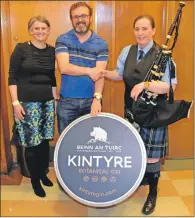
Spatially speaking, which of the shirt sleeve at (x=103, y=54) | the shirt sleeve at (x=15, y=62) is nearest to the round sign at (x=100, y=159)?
the shirt sleeve at (x=103, y=54)

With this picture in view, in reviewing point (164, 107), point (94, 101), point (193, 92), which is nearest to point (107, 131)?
point (94, 101)

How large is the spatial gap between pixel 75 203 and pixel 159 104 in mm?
904

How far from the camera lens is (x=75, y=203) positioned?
215cm

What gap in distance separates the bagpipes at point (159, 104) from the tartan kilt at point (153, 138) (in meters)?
0.08

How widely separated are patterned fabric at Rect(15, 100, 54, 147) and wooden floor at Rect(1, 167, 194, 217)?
0.79 feet

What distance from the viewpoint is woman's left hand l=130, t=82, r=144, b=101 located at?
1.76 meters

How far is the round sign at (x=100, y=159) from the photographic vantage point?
1832 millimetres

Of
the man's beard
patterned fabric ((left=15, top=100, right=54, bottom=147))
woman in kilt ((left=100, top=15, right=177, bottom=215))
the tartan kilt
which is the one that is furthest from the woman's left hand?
patterned fabric ((left=15, top=100, right=54, bottom=147))

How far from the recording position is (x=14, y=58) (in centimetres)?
191

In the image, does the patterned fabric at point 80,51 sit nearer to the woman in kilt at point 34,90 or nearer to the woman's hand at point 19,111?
the woman in kilt at point 34,90

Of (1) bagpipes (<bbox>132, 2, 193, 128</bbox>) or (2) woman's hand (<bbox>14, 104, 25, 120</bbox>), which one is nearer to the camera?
(1) bagpipes (<bbox>132, 2, 193, 128</bbox>)

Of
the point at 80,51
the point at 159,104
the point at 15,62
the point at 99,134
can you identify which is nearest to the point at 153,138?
the point at 159,104

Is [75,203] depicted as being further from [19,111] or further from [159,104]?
[159,104]

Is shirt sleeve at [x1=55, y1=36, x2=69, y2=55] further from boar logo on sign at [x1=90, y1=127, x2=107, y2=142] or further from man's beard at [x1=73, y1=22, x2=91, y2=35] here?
boar logo on sign at [x1=90, y1=127, x2=107, y2=142]
